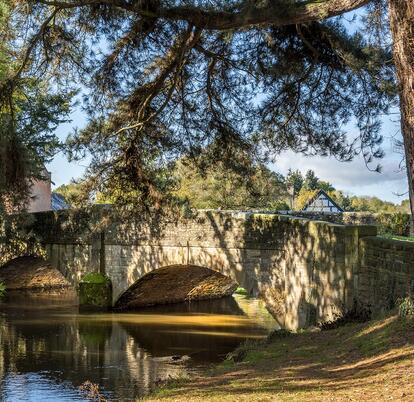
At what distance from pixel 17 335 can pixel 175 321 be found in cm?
419

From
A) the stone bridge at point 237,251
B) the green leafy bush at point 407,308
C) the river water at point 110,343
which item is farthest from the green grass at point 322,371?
the stone bridge at point 237,251

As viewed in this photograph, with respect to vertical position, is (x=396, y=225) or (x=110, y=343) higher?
(x=396, y=225)

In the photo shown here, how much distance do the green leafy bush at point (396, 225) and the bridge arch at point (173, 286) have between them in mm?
4145

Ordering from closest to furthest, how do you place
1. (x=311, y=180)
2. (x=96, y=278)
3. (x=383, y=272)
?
(x=383, y=272)
(x=96, y=278)
(x=311, y=180)

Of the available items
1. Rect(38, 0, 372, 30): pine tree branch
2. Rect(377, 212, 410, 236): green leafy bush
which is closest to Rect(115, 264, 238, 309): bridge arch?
Rect(377, 212, 410, 236): green leafy bush

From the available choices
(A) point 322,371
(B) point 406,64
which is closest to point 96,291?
(A) point 322,371

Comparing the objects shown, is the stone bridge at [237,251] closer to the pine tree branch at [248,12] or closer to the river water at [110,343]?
the river water at [110,343]

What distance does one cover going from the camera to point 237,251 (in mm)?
15859

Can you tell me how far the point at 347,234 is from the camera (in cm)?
1224

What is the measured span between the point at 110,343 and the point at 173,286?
19.2 feet

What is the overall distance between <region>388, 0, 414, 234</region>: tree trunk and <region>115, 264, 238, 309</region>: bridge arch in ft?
36.6

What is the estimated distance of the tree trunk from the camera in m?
7.16

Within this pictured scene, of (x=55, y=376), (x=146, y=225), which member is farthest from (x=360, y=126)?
(x=146, y=225)

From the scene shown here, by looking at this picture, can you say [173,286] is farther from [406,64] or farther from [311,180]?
[311,180]
